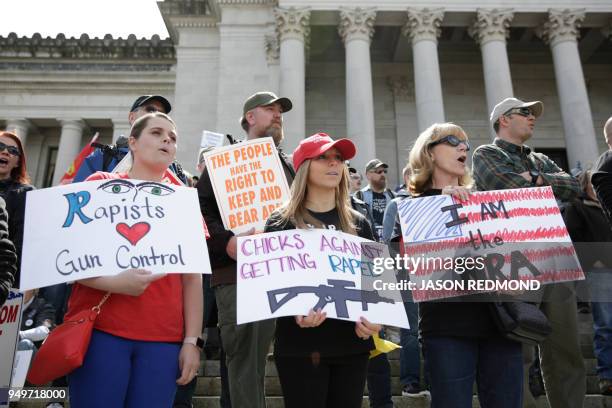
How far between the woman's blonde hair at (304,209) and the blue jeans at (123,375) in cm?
113

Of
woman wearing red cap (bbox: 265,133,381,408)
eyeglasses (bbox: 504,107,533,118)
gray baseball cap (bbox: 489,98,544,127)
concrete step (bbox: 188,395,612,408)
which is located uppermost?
gray baseball cap (bbox: 489,98,544,127)

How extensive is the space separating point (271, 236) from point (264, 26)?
20415mm

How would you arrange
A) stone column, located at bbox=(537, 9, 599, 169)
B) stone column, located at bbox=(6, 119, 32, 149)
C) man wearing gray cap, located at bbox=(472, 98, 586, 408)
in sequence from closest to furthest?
man wearing gray cap, located at bbox=(472, 98, 586, 408) → stone column, located at bbox=(537, 9, 599, 169) → stone column, located at bbox=(6, 119, 32, 149)

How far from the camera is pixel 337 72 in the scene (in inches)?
943

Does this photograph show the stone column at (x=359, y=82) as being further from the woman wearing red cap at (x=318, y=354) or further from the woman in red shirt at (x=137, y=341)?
the woman in red shirt at (x=137, y=341)

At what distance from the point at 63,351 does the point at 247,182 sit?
2.13m

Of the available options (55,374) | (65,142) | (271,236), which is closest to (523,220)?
(271,236)

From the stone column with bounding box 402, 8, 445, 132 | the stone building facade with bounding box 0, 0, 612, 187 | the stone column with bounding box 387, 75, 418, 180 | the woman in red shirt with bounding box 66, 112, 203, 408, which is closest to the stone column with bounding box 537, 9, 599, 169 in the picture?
the stone building facade with bounding box 0, 0, 612, 187

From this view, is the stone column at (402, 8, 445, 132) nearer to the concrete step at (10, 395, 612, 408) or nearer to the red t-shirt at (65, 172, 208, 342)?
the concrete step at (10, 395, 612, 408)

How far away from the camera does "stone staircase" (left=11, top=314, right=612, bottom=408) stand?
5391 mm

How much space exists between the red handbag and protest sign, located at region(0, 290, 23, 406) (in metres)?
0.67

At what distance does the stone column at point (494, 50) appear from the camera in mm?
18328

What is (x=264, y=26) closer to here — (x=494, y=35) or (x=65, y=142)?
(x=494, y=35)

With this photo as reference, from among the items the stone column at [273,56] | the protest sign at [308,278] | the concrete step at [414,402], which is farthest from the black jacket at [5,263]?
the stone column at [273,56]
